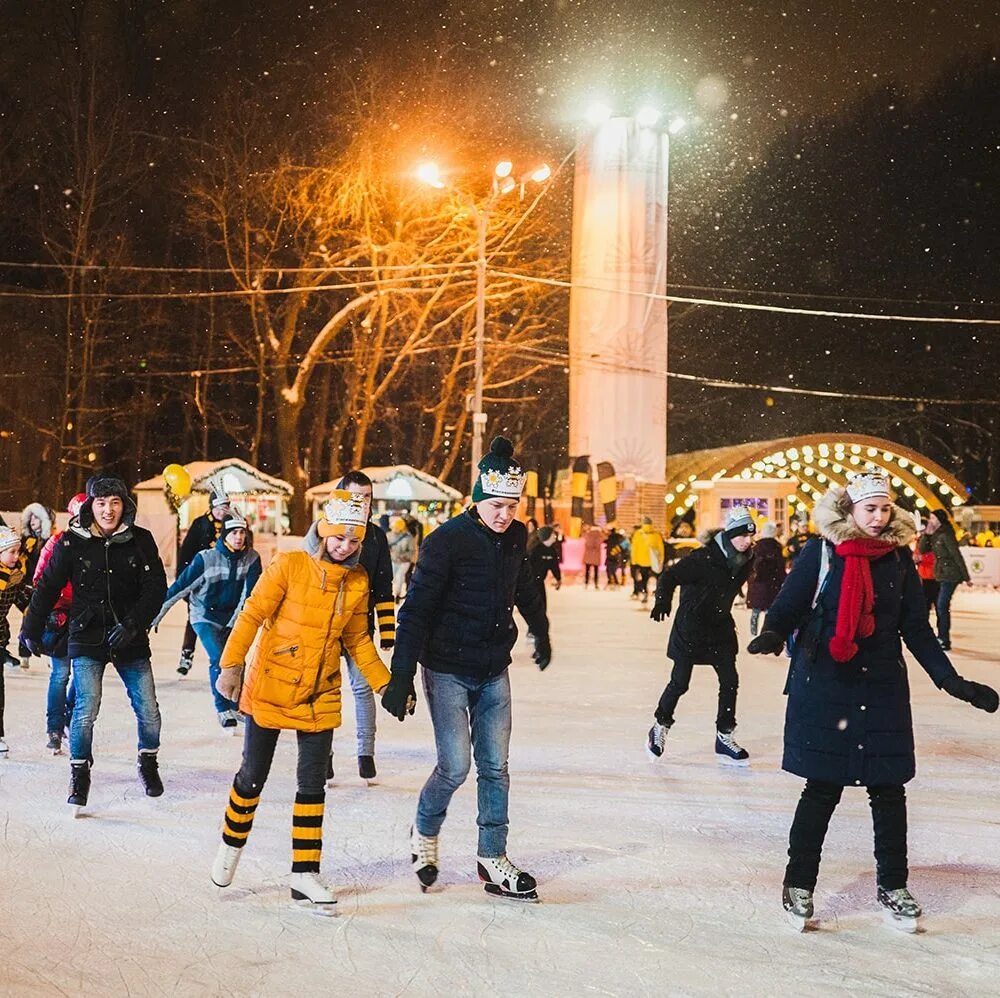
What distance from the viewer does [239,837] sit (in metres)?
4.59

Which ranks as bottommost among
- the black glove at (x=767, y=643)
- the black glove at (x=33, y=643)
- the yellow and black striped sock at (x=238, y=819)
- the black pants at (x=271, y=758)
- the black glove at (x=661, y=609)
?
the yellow and black striped sock at (x=238, y=819)

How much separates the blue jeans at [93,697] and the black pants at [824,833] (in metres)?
3.09

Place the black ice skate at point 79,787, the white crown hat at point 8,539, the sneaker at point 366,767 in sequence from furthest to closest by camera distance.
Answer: the white crown hat at point 8,539, the sneaker at point 366,767, the black ice skate at point 79,787

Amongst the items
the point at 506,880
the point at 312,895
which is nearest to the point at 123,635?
the point at 312,895

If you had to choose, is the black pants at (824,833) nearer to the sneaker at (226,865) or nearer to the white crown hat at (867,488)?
the white crown hat at (867,488)

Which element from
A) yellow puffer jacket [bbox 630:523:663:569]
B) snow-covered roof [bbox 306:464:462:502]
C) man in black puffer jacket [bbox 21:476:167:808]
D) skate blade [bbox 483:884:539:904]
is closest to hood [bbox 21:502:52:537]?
man in black puffer jacket [bbox 21:476:167:808]

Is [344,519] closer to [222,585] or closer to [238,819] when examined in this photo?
[238,819]

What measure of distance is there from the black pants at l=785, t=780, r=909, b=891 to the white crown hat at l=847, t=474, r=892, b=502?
952mm

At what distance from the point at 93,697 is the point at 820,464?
115 feet

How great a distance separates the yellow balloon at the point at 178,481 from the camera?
970 inches

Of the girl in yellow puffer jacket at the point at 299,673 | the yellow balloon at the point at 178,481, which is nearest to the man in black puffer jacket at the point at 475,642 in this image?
the girl in yellow puffer jacket at the point at 299,673

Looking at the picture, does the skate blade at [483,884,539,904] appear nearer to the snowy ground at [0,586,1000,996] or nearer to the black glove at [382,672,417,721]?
the snowy ground at [0,586,1000,996]

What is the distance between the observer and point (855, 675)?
170 inches

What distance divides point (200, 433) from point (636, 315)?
54.4 ft
